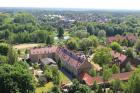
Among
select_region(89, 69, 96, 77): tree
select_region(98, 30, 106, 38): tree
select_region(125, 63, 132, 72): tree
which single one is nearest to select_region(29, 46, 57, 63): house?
select_region(89, 69, 96, 77): tree

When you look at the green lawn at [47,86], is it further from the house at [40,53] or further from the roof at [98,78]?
the house at [40,53]

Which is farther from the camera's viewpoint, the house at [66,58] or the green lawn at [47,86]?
the house at [66,58]

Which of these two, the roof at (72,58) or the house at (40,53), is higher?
the roof at (72,58)

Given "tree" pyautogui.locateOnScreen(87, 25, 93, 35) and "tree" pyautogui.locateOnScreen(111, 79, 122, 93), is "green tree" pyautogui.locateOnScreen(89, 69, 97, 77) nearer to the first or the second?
"tree" pyautogui.locateOnScreen(111, 79, 122, 93)

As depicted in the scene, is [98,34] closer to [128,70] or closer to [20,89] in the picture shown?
[128,70]

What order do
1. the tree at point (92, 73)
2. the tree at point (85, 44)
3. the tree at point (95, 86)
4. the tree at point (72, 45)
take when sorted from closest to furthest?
the tree at point (95, 86) < the tree at point (92, 73) < the tree at point (72, 45) < the tree at point (85, 44)

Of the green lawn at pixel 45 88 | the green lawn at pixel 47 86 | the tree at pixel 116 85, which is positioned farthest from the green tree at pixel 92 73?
the tree at pixel 116 85

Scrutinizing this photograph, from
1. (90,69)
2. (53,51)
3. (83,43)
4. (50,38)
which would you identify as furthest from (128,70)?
(50,38)

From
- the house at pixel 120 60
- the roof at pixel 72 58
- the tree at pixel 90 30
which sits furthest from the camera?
the tree at pixel 90 30

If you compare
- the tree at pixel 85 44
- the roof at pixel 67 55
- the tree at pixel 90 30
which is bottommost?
the tree at pixel 90 30
